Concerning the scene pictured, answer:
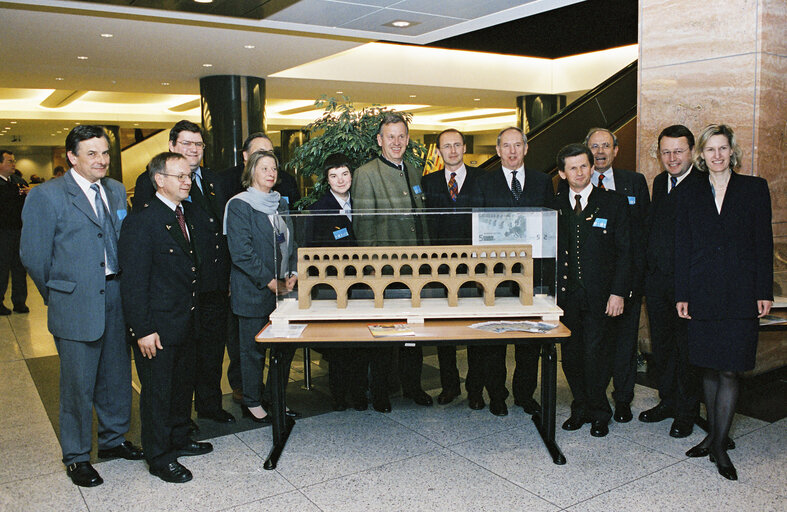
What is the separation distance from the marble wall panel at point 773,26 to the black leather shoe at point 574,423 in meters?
2.68

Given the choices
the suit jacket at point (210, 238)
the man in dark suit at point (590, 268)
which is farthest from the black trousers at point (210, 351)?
the man in dark suit at point (590, 268)

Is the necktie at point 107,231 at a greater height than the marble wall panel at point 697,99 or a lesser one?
lesser

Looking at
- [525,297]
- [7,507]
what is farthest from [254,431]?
[525,297]

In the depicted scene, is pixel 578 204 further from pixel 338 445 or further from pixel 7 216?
pixel 7 216

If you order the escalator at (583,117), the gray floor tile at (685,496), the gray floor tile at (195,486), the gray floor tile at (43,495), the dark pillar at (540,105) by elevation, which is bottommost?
the gray floor tile at (43,495)

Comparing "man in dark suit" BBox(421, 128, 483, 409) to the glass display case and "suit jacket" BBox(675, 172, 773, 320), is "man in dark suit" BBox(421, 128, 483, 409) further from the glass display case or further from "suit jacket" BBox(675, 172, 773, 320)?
"suit jacket" BBox(675, 172, 773, 320)

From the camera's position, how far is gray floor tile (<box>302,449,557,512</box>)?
290 cm

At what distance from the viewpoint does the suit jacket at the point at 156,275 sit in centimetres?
306

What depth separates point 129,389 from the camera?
11.5ft

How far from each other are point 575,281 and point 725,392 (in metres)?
0.94

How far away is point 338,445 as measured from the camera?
3.63 metres

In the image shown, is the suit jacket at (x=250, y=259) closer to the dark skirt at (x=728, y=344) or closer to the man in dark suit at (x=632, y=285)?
the man in dark suit at (x=632, y=285)

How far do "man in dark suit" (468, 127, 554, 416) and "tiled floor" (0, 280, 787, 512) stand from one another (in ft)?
0.48

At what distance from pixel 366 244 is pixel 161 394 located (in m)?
1.28
